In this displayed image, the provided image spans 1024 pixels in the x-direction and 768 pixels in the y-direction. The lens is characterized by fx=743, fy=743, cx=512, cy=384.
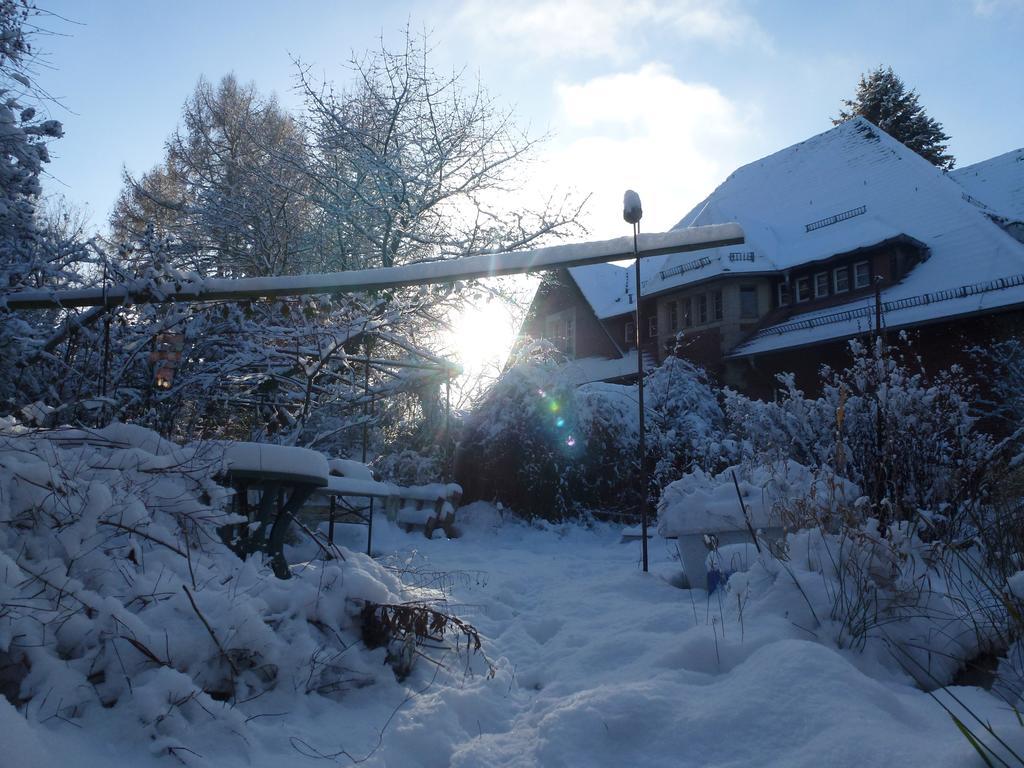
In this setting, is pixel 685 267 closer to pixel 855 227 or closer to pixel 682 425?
pixel 855 227

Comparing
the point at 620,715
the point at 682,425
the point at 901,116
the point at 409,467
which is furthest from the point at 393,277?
the point at 901,116

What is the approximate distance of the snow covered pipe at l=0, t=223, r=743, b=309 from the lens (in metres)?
2.83

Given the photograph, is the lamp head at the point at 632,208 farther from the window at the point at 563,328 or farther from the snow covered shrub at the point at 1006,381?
the window at the point at 563,328

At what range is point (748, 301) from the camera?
17.9m

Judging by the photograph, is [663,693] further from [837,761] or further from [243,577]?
[243,577]

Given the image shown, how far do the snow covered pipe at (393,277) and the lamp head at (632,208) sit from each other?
213 cm

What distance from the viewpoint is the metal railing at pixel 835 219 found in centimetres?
1725

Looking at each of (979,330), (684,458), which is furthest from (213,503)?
(979,330)

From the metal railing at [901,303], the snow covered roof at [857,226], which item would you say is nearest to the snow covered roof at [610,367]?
the snow covered roof at [857,226]

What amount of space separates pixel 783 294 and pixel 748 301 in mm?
864

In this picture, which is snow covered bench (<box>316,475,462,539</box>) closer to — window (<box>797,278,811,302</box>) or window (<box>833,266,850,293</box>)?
window (<box>833,266,850,293</box>)

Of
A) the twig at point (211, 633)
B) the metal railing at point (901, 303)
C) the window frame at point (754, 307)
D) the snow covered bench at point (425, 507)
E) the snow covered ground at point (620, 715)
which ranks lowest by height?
the snow covered bench at point (425, 507)

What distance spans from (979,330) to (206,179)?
16206 mm

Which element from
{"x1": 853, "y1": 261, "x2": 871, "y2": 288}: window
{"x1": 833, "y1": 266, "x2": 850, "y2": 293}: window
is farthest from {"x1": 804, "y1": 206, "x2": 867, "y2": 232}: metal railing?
{"x1": 853, "y1": 261, "x2": 871, "y2": 288}: window
